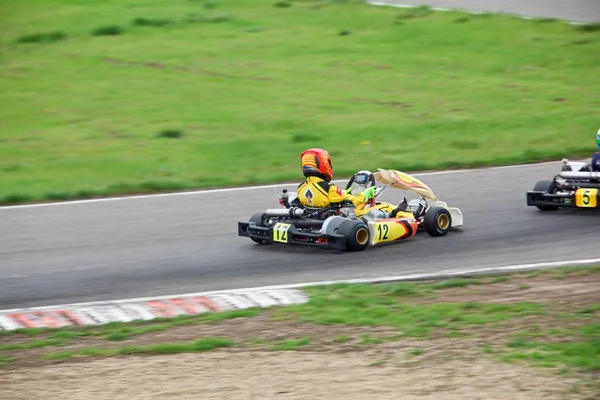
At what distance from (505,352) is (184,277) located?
4412 mm

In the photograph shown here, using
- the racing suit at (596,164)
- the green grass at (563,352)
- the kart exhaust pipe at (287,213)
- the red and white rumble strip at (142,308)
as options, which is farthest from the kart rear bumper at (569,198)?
the green grass at (563,352)

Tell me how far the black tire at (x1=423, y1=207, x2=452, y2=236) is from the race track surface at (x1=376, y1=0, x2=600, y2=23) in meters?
18.8

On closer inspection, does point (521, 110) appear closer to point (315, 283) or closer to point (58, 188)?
point (58, 188)

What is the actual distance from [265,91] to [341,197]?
492 inches

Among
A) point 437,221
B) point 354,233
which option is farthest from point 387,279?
point 437,221

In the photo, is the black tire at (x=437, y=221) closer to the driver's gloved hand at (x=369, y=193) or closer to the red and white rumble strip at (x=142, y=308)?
the driver's gloved hand at (x=369, y=193)

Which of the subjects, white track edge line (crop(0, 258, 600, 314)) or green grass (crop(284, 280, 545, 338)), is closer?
green grass (crop(284, 280, 545, 338))

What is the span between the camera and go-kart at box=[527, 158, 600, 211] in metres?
14.1

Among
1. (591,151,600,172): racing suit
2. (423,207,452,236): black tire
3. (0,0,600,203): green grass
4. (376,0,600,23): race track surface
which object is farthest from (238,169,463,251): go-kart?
(376,0,600,23): race track surface

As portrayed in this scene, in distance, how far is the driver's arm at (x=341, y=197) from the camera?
1248cm

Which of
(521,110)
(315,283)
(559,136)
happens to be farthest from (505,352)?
(521,110)

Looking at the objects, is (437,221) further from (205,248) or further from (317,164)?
(205,248)

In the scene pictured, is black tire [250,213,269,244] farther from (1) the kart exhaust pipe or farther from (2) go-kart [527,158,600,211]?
(2) go-kart [527,158,600,211]

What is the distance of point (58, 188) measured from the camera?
56.8 feet
